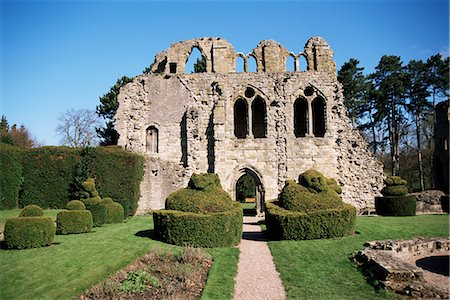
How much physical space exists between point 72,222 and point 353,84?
3601 cm

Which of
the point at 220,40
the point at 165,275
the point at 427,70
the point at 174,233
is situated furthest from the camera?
the point at 427,70

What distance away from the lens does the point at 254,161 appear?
25969 mm

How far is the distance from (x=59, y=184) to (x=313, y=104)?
1911 cm

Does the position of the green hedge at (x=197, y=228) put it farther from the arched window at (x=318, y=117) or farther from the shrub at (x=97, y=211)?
the arched window at (x=318, y=117)

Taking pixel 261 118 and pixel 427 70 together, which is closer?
pixel 261 118

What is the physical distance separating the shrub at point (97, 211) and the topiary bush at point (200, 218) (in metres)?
4.57

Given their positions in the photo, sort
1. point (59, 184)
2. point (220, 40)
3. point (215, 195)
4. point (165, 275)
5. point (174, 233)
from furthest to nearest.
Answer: point (220, 40)
point (59, 184)
point (215, 195)
point (174, 233)
point (165, 275)

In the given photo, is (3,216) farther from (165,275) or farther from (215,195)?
(165,275)

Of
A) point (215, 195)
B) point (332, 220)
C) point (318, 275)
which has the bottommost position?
point (318, 275)

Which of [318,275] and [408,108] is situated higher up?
[408,108]

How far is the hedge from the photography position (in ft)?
64.5

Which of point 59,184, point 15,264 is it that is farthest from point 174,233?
point 59,184

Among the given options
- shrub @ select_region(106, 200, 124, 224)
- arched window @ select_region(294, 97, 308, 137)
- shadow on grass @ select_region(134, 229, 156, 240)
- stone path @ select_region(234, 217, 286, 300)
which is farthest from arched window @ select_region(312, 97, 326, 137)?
shadow on grass @ select_region(134, 229, 156, 240)

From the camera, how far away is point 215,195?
13781 millimetres
